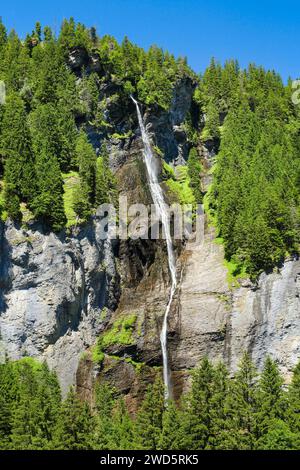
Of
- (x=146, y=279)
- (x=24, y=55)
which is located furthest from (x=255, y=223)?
(x=24, y=55)

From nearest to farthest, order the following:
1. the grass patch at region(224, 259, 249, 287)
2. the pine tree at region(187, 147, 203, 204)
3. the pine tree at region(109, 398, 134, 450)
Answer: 1. the pine tree at region(109, 398, 134, 450)
2. the grass patch at region(224, 259, 249, 287)
3. the pine tree at region(187, 147, 203, 204)

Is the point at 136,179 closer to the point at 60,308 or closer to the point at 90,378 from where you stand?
the point at 60,308

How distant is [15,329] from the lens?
7206cm

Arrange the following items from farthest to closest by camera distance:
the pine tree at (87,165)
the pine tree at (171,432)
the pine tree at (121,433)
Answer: the pine tree at (87,165), the pine tree at (121,433), the pine tree at (171,432)

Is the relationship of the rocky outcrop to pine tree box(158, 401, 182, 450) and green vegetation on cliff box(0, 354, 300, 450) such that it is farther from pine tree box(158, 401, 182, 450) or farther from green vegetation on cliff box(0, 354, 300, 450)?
pine tree box(158, 401, 182, 450)

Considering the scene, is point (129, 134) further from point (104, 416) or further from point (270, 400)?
point (270, 400)

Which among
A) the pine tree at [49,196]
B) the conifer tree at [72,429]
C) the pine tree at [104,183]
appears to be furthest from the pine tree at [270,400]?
the pine tree at [104,183]

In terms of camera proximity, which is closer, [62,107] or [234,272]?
[234,272]

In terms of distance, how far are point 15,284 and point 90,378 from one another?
1466 cm

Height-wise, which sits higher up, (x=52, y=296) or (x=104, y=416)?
(x=52, y=296)

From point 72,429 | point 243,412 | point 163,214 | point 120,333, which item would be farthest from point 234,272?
point 72,429

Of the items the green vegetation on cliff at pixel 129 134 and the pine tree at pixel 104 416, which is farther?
the green vegetation on cliff at pixel 129 134

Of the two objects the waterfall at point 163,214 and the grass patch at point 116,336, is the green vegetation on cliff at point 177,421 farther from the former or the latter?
the grass patch at point 116,336

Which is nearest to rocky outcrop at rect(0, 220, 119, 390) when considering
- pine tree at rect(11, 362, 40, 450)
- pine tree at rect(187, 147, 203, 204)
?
pine tree at rect(11, 362, 40, 450)
